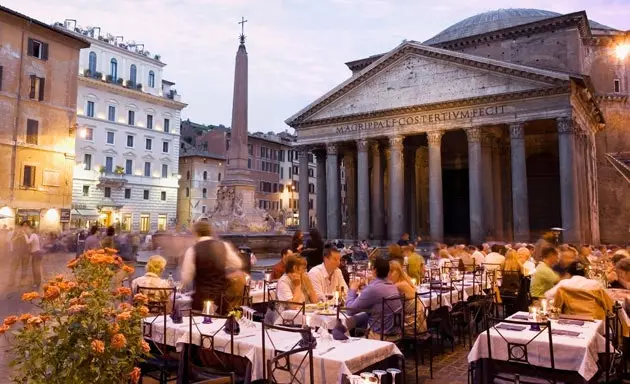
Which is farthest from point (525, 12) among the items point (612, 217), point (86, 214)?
point (86, 214)

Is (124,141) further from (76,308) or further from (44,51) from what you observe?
(76,308)

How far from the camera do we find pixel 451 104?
80.2ft

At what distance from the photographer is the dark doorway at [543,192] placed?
29.3 metres

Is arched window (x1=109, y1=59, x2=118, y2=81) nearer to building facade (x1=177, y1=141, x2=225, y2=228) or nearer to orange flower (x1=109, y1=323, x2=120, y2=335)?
building facade (x1=177, y1=141, x2=225, y2=228)

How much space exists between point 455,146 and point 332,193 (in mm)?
9561

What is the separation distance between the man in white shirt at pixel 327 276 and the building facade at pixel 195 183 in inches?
1634

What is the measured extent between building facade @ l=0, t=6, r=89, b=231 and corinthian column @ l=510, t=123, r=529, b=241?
2400 cm

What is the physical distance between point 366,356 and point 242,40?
549 inches

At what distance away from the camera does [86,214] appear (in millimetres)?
36125

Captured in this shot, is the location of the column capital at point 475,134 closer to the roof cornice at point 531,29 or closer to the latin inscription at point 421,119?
the latin inscription at point 421,119

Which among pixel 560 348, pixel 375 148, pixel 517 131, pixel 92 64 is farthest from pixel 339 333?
pixel 92 64

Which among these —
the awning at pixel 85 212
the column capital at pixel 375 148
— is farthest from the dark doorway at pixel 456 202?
the awning at pixel 85 212

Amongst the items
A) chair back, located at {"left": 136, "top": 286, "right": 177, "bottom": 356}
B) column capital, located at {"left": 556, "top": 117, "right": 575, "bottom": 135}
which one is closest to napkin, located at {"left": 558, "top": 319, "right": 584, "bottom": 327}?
chair back, located at {"left": 136, "top": 286, "right": 177, "bottom": 356}

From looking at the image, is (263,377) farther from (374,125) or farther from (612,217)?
(612,217)
